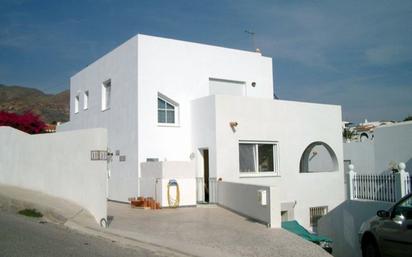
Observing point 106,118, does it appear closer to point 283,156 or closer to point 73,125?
point 73,125

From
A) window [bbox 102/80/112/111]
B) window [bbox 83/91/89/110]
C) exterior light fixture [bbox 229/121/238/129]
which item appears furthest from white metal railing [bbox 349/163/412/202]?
window [bbox 83/91/89/110]

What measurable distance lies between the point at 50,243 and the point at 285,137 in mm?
13281

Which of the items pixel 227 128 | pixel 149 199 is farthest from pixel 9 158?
pixel 227 128

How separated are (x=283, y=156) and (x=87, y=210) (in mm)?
10253

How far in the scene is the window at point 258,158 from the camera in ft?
63.3

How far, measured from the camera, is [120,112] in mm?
20672

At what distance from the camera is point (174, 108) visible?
67.1 feet

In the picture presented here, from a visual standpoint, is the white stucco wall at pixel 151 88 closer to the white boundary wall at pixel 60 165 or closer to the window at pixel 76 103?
the window at pixel 76 103

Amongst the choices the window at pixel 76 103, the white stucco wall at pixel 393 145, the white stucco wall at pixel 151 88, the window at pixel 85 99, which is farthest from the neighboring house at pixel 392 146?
the window at pixel 76 103

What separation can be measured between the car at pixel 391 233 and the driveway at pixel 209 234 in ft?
3.18

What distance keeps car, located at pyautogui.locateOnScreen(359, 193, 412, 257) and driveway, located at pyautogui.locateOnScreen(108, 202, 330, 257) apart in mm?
968

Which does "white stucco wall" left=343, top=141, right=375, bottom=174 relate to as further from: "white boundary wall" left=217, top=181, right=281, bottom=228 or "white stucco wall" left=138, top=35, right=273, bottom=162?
"white boundary wall" left=217, top=181, right=281, bottom=228

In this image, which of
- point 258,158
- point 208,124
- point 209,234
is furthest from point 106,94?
point 209,234

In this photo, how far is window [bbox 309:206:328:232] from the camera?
2098 cm
